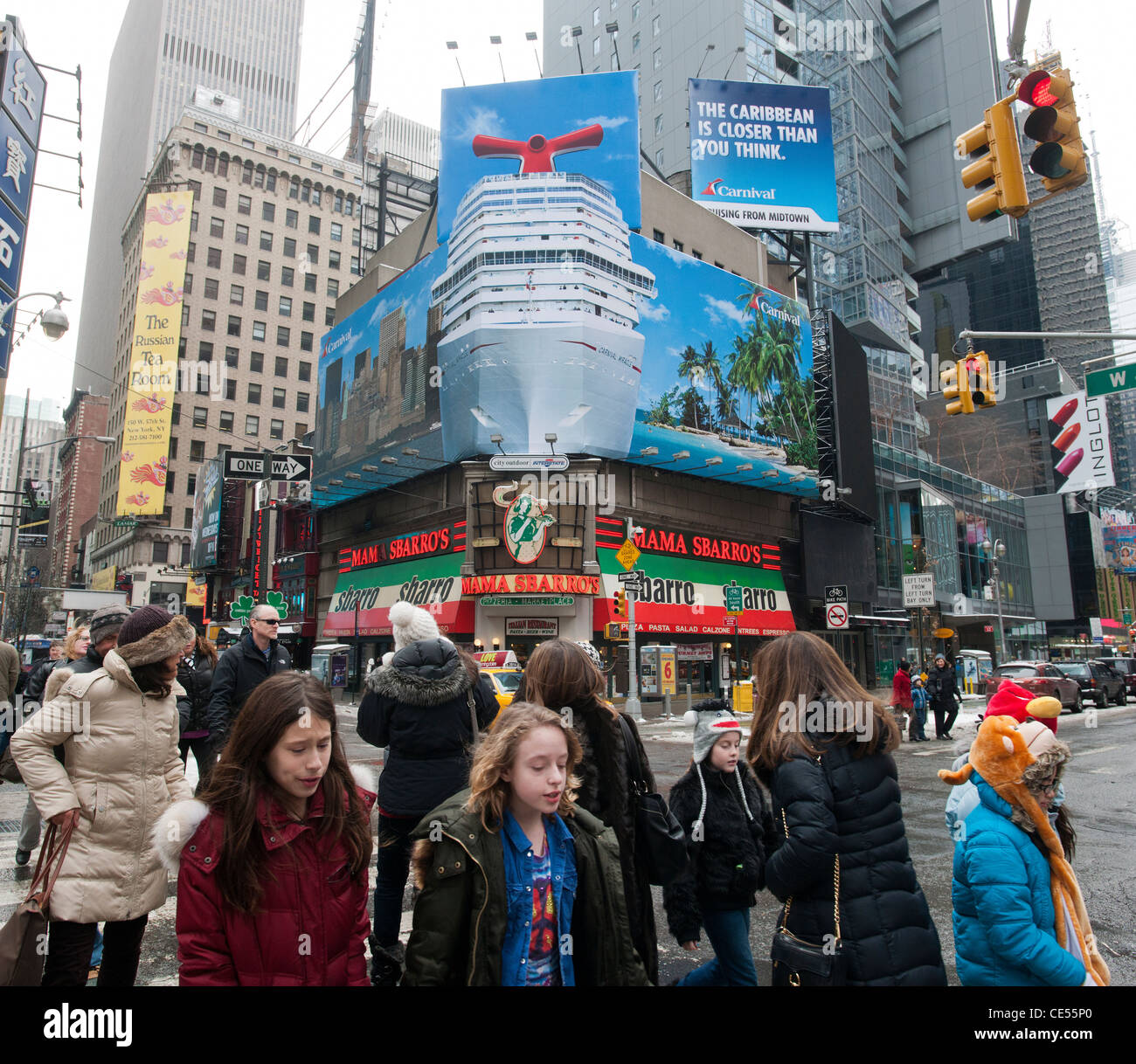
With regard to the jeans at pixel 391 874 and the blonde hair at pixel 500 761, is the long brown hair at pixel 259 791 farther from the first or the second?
the jeans at pixel 391 874

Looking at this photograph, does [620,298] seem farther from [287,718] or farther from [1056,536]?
[1056,536]

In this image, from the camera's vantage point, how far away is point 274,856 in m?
2.38

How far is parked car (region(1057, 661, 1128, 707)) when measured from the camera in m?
27.6

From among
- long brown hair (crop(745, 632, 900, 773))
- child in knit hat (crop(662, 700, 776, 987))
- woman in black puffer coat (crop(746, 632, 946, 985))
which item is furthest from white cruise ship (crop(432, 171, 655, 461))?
woman in black puffer coat (crop(746, 632, 946, 985))

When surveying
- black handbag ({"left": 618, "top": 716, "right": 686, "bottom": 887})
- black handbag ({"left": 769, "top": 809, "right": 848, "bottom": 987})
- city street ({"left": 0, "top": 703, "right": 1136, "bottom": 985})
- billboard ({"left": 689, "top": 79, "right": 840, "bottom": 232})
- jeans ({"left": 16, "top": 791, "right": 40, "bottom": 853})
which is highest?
billboard ({"left": 689, "top": 79, "right": 840, "bottom": 232})

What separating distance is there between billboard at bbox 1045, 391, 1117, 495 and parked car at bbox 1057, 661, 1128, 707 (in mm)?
13585

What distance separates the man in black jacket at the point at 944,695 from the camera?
1823 centimetres

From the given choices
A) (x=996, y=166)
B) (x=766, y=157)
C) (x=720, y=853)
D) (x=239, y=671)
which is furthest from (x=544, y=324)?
(x=720, y=853)

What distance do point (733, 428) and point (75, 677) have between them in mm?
33679

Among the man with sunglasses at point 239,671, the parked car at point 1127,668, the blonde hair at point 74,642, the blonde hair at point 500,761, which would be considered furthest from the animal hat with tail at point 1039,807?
the parked car at point 1127,668

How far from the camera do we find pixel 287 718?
2457 millimetres

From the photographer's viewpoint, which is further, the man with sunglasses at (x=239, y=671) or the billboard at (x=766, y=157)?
the billboard at (x=766, y=157)

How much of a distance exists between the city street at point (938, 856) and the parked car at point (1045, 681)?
5521 millimetres

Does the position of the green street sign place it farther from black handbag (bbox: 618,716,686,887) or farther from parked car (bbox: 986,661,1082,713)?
parked car (bbox: 986,661,1082,713)
